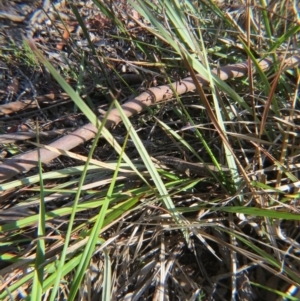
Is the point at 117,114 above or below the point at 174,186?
above

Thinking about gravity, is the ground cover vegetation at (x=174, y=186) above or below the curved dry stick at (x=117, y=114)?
below

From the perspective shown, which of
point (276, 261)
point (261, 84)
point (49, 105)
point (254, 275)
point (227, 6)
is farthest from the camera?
point (227, 6)

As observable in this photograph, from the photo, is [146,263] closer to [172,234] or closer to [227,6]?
[172,234]

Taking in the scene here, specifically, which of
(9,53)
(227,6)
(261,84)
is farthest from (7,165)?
(227,6)

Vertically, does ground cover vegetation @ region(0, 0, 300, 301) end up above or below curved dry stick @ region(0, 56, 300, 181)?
below
